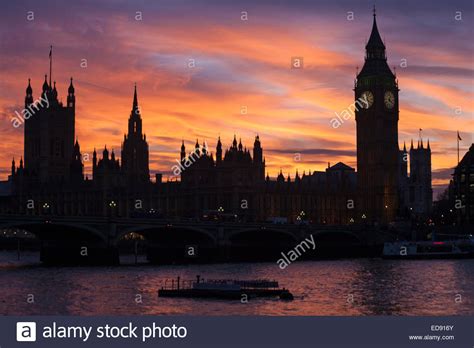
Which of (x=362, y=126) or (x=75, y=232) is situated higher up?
(x=362, y=126)

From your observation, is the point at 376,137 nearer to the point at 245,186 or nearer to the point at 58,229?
the point at 245,186

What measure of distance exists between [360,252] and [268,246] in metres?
12.5

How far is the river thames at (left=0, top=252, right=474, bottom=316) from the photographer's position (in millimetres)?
49219

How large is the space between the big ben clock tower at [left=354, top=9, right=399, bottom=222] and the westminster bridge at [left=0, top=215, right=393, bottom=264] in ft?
129

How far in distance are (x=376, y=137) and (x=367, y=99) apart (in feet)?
23.2

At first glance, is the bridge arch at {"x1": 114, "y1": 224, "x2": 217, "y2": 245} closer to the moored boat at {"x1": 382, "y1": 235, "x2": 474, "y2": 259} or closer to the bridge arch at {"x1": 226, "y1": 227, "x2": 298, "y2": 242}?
the bridge arch at {"x1": 226, "y1": 227, "x2": 298, "y2": 242}

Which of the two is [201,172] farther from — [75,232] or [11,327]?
[11,327]

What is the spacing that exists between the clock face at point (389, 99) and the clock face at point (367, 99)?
2.31 m

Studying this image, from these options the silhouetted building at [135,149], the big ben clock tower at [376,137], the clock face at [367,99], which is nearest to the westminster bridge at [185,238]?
the big ben clock tower at [376,137]

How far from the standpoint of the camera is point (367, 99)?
534ft

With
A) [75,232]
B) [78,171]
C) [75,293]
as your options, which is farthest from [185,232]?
[78,171]

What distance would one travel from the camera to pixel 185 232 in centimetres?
9875

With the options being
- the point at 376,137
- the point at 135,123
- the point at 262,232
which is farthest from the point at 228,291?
the point at 135,123

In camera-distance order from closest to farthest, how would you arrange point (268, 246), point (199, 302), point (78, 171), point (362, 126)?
point (199, 302)
point (268, 246)
point (362, 126)
point (78, 171)
